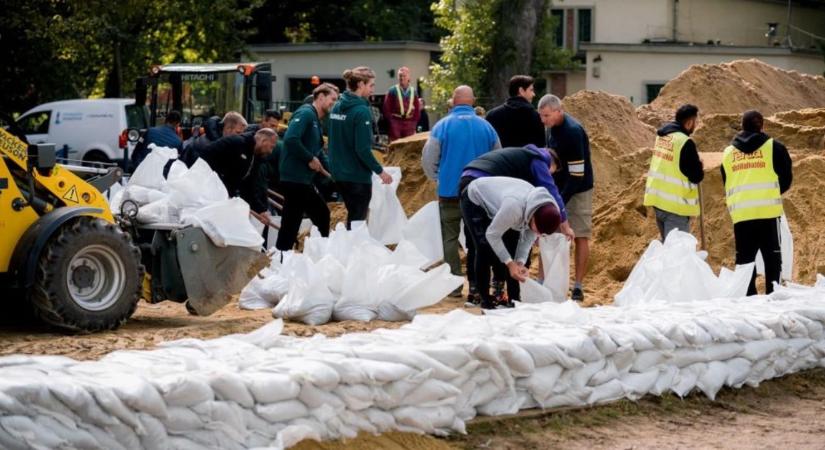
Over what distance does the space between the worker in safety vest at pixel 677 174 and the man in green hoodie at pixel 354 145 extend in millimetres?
2192

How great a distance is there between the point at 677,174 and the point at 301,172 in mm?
3058

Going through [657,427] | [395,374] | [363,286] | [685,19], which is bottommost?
[657,427]

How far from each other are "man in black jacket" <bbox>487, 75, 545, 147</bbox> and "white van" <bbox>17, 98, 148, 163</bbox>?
58.9 feet

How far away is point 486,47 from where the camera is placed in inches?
1220

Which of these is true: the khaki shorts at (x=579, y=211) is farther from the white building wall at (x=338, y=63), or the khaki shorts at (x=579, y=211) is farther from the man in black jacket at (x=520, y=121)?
the white building wall at (x=338, y=63)

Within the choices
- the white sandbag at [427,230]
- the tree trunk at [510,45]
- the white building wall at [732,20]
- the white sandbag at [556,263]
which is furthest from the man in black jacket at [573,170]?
the white building wall at [732,20]

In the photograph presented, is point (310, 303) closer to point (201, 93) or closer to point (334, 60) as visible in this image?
point (201, 93)

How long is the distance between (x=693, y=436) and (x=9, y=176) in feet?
15.5

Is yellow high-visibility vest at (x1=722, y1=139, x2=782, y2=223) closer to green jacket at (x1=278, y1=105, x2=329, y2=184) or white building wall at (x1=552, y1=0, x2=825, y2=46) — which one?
green jacket at (x1=278, y1=105, x2=329, y2=184)

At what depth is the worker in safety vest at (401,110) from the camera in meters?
19.3

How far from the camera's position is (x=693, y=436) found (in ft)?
25.3

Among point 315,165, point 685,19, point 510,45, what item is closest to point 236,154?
point 315,165

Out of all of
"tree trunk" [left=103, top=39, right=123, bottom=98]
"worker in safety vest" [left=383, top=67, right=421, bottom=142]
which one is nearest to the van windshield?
"worker in safety vest" [left=383, top=67, right=421, bottom=142]

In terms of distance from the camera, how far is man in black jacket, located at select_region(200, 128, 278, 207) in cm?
1209
